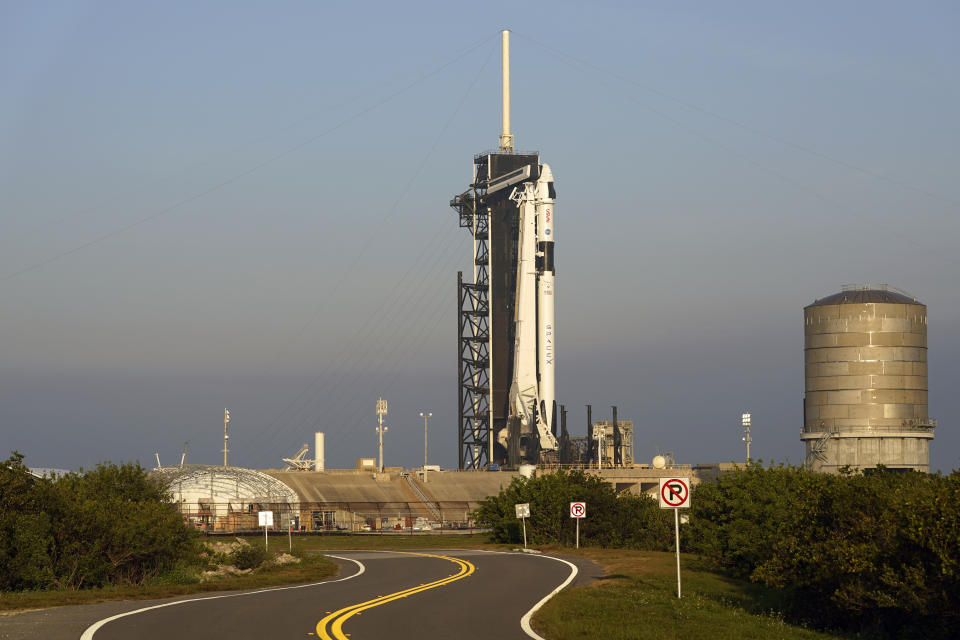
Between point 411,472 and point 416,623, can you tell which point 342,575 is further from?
point 411,472

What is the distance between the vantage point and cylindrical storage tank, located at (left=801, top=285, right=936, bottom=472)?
324 feet

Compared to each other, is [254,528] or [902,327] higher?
[902,327]

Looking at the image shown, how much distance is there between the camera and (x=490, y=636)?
67.1ft

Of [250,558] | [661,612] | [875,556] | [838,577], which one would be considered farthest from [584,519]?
[875,556]

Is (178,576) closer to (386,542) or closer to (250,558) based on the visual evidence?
(250,558)

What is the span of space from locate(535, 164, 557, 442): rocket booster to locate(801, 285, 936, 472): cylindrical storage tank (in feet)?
87.2

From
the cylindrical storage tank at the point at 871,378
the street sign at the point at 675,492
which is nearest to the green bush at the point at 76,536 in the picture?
the street sign at the point at 675,492

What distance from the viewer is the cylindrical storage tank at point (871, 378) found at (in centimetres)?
9862

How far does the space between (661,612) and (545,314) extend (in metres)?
89.8

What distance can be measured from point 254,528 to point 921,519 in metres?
66.4

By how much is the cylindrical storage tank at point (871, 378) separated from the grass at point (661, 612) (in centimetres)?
6674

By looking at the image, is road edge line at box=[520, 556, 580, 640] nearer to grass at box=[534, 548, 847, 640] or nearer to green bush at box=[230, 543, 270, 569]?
grass at box=[534, 548, 847, 640]

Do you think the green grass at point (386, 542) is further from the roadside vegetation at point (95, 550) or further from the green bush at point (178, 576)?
the green bush at point (178, 576)

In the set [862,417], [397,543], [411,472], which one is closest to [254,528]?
[397,543]
